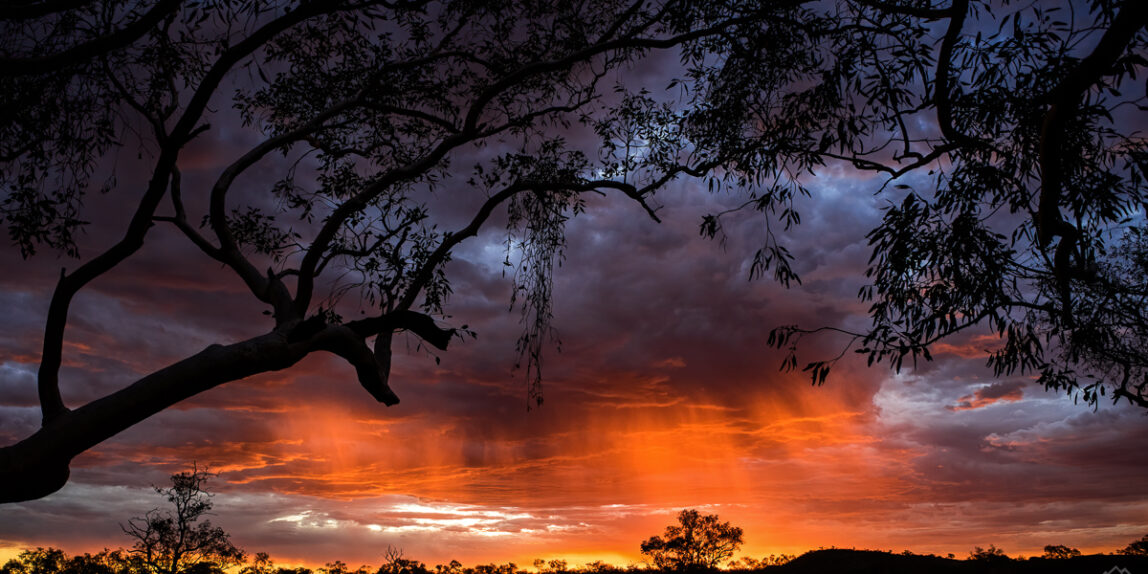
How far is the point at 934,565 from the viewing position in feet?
33.2

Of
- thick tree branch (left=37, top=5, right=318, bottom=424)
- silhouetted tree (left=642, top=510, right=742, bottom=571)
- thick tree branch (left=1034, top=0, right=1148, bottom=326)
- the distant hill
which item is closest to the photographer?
thick tree branch (left=1034, top=0, right=1148, bottom=326)

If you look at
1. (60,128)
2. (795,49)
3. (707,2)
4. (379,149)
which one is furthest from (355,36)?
(795,49)

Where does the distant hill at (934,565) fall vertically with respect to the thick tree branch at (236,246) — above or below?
below

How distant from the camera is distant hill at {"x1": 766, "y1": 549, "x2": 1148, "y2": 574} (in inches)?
352

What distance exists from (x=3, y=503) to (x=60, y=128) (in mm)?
5174

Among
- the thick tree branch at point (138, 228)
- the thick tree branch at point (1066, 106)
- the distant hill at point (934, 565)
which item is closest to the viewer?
the thick tree branch at point (1066, 106)

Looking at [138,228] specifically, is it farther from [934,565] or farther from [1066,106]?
[934,565]

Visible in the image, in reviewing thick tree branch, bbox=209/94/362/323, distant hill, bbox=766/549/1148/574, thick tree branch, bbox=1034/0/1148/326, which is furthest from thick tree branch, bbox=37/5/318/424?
distant hill, bbox=766/549/1148/574

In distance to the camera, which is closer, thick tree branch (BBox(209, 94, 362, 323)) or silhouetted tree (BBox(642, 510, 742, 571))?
thick tree branch (BBox(209, 94, 362, 323))

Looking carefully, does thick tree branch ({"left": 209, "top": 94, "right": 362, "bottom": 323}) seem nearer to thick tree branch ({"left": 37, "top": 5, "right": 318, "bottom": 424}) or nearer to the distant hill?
thick tree branch ({"left": 37, "top": 5, "right": 318, "bottom": 424})

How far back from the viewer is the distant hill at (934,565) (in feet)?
29.3

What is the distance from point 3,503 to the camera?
6977 mm

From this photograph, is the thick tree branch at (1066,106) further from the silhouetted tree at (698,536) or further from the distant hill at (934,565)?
the silhouetted tree at (698,536)

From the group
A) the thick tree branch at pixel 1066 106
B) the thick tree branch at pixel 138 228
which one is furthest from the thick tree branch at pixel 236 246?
the thick tree branch at pixel 1066 106
